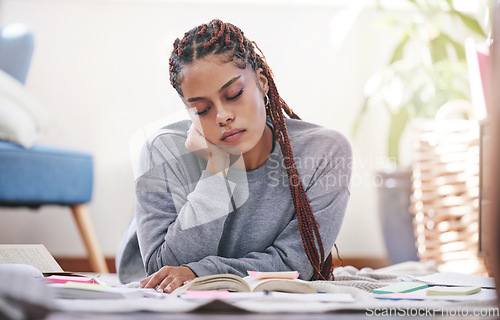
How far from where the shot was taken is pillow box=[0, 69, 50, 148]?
1.56 metres

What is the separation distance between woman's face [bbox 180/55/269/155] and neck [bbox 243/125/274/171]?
0.04m

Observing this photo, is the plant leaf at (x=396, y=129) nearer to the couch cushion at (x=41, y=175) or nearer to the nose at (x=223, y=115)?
the couch cushion at (x=41, y=175)

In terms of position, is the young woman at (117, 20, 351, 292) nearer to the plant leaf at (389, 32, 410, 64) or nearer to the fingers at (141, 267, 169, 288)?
the fingers at (141, 267, 169, 288)

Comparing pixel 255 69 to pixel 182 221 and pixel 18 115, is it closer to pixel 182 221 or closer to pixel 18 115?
pixel 182 221

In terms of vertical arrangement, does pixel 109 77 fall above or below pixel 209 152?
above

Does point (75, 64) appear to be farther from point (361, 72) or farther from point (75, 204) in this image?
point (361, 72)

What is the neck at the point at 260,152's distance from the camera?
0.99m

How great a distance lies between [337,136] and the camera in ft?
3.45

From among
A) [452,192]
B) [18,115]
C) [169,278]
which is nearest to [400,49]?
[452,192]

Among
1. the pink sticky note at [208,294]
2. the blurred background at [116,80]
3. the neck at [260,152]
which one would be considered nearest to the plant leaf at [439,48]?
the blurred background at [116,80]

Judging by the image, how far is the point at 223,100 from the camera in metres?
0.88

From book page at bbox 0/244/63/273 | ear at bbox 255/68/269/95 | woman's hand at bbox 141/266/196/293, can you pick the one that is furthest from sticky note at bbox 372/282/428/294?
book page at bbox 0/244/63/273

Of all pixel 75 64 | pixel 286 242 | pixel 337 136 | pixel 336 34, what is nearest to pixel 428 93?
pixel 336 34

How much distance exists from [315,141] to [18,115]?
99 centimetres
